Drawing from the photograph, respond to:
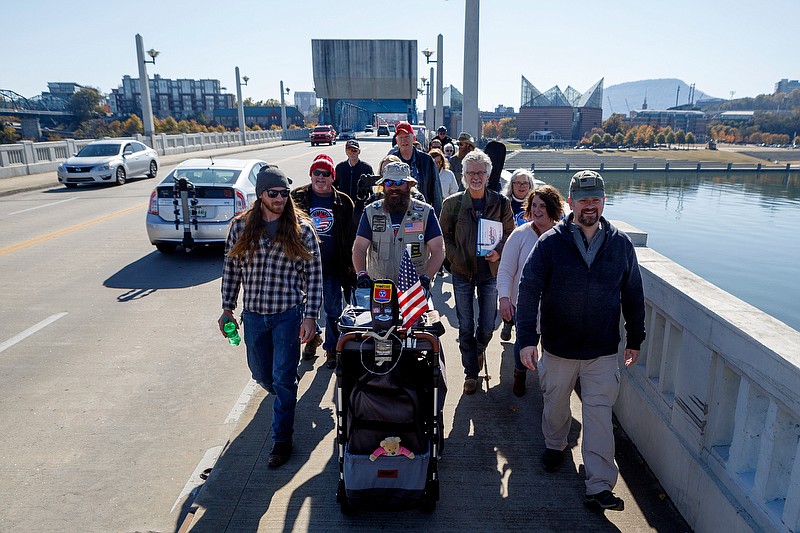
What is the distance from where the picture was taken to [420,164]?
291 inches

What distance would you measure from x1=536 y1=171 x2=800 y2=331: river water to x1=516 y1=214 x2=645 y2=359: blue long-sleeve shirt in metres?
10.3

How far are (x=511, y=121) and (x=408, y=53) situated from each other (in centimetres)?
8462

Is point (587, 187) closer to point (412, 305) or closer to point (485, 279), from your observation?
point (412, 305)

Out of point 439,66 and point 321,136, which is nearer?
point 439,66

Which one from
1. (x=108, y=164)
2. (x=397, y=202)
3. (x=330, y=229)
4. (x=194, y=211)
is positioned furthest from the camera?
(x=108, y=164)

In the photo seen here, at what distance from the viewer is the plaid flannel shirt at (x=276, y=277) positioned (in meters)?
3.95

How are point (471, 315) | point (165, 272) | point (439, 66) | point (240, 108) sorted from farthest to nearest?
point (240, 108), point (439, 66), point (165, 272), point (471, 315)

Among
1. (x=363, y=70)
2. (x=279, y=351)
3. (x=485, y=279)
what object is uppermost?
A: (x=363, y=70)

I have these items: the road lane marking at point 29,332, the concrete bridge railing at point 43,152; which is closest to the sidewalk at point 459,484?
the road lane marking at point 29,332

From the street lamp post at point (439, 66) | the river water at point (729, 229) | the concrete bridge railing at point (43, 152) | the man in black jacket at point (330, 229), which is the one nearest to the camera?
the man in black jacket at point (330, 229)

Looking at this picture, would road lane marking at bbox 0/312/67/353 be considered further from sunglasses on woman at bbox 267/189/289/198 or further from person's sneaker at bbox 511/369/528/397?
person's sneaker at bbox 511/369/528/397

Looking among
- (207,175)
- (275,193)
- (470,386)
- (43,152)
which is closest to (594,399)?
(470,386)

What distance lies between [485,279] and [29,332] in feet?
18.5

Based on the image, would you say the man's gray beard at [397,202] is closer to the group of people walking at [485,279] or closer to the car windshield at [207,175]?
the group of people walking at [485,279]
